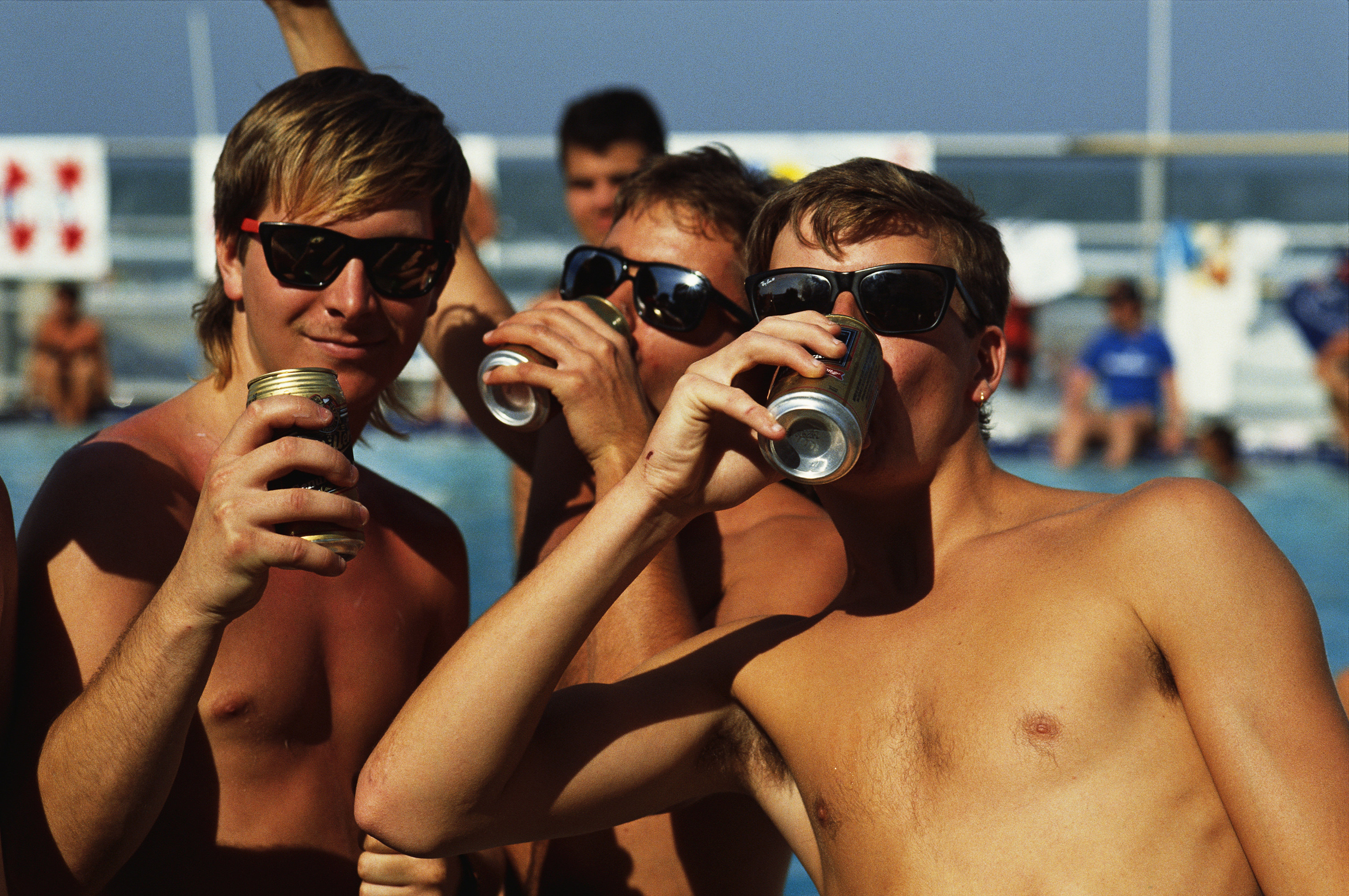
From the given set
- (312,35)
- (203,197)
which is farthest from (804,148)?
(312,35)

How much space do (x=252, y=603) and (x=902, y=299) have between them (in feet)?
3.29

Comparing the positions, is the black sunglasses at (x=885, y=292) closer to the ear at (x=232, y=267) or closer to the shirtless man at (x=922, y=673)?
the shirtless man at (x=922, y=673)

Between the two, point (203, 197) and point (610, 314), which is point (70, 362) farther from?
point (610, 314)

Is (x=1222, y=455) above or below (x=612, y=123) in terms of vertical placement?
below

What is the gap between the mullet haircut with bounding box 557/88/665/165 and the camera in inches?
164

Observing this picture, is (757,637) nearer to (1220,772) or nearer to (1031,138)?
(1220,772)

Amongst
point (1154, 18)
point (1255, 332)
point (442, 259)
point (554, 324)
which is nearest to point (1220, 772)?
point (554, 324)

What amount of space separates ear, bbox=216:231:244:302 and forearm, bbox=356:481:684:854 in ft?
2.74

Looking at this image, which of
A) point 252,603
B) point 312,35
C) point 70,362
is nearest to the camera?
point 252,603

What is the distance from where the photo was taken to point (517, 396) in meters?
2.06

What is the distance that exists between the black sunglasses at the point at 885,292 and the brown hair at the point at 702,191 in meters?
0.66

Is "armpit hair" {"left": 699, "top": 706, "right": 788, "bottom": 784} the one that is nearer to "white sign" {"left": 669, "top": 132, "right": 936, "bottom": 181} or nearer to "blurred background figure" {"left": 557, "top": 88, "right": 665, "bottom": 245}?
"blurred background figure" {"left": 557, "top": 88, "right": 665, "bottom": 245}

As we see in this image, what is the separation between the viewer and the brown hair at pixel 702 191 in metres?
2.47

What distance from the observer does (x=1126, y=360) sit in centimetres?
1262
